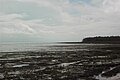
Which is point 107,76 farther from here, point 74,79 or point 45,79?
point 45,79

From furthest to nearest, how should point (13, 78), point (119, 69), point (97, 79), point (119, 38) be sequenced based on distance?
point (119, 38) → point (119, 69) → point (13, 78) → point (97, 79)

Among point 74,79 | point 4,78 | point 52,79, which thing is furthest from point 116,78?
point 4,78

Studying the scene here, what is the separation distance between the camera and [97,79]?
24016 millimetres

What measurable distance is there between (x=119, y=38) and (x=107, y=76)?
7016 inches

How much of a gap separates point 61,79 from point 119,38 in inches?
7124

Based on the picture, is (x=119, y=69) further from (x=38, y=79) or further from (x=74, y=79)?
(x=38, y=79)

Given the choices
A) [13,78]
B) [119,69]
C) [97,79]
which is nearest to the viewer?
[97,79]

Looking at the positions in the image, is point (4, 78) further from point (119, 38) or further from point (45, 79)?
point (119, 38)

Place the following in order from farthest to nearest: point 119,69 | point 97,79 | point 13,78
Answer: point 119,69, point 13,78, point 97,79

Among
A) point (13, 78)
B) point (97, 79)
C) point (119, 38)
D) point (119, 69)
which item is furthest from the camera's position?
point (119, 38)

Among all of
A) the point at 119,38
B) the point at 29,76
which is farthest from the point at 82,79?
the point at 119,38

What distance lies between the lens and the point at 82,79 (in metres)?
24.1

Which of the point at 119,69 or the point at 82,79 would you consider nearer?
the point at 82,79

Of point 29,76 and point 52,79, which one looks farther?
point 29,76
